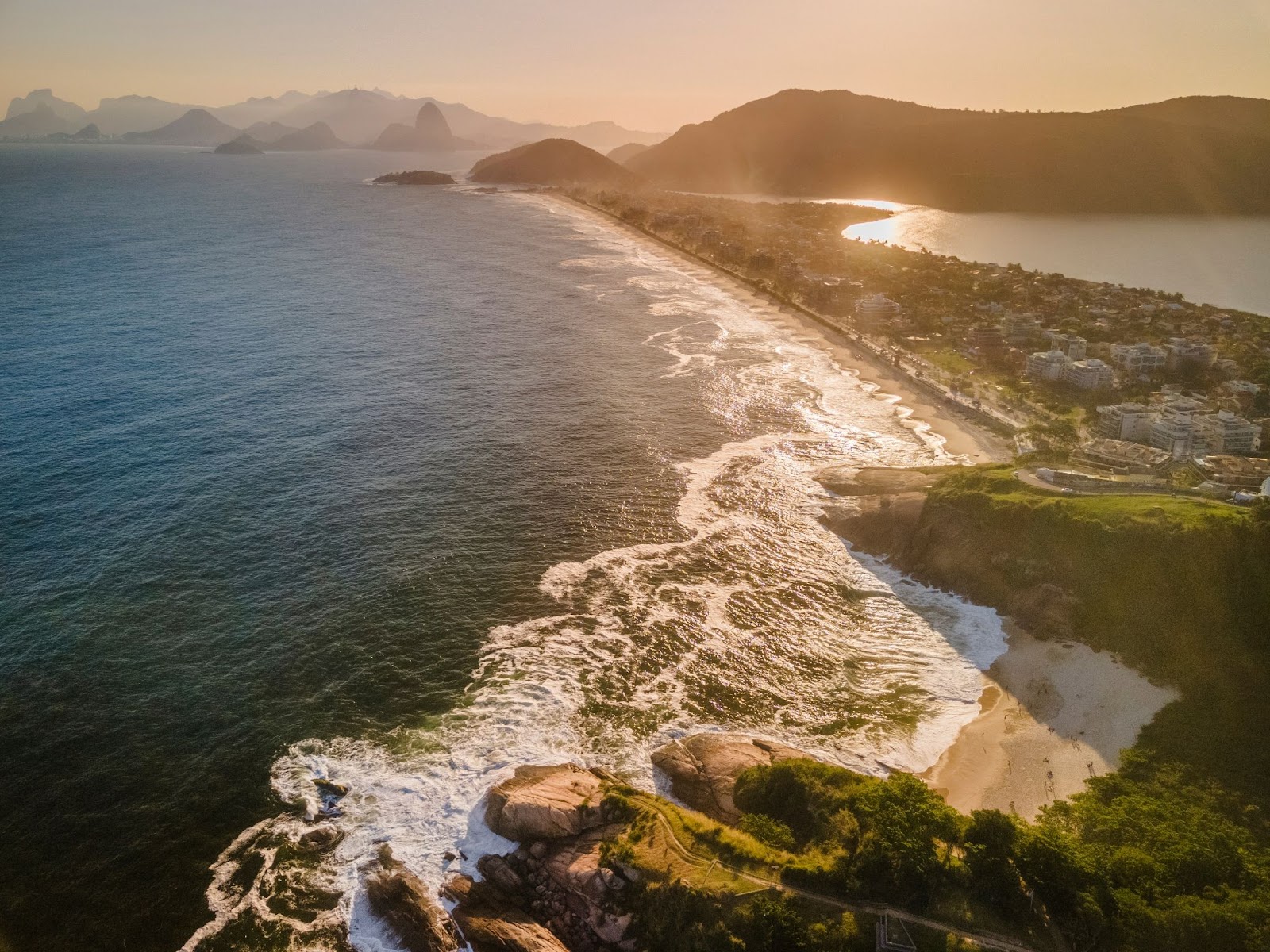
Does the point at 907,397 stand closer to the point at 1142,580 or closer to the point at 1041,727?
the point at 1142,580

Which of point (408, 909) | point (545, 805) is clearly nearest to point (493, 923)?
point (408, 909)

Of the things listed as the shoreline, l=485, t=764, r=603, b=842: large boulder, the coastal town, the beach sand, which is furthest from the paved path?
the shoreline

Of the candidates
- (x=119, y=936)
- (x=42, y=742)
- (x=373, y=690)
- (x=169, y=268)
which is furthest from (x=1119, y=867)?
(x=169, y=268)

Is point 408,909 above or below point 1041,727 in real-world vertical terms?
below

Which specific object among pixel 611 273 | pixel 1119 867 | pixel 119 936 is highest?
pixel 611 273

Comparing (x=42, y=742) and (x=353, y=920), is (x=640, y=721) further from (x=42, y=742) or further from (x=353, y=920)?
(x=42, y=742)

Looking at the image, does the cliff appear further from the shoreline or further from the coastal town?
the shoreline

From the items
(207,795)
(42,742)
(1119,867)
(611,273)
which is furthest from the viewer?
(611,273)
